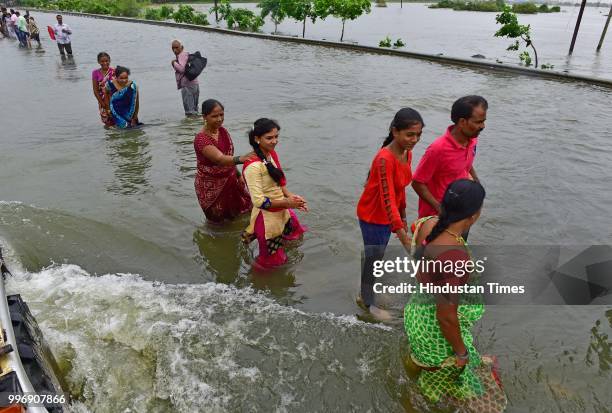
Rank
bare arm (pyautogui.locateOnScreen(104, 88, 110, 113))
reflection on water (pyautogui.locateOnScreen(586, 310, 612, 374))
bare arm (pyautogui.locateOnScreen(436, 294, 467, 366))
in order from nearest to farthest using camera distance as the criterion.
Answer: bare arm (pyautogui.locateOnScreen(436, 294, 467, 366)) < reflection on water (pyautogui.locateOnScreen(586, 310, 612, 374)) < bare arm (pyautogui.locateOnScreen(104, 88, 110, 113))

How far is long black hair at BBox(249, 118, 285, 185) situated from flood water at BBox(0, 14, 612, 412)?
107 cm

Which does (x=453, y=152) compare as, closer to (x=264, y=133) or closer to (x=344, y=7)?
(x=264, y=133)

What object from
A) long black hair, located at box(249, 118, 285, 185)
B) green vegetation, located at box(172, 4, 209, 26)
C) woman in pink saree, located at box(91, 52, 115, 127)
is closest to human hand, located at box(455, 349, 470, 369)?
long black hair, located at box(249, 118, 285, 185)

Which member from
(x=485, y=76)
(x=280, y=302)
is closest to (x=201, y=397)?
(x=280, y=302)

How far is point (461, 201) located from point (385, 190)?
88 cm

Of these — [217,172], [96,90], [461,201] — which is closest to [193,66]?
[96,90]

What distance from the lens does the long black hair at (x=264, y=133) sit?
10.4 ft

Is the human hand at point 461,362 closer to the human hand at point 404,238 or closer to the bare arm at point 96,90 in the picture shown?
the human hand at point 404,238

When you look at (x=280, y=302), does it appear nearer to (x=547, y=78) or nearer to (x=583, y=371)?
(x=583, y=371)

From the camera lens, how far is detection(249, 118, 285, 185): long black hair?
10.4ft

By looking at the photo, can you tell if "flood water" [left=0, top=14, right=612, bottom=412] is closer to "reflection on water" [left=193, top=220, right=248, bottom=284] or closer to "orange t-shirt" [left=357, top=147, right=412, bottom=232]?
"reflection on water" [left=193, top=220, right=248, bottom=284]

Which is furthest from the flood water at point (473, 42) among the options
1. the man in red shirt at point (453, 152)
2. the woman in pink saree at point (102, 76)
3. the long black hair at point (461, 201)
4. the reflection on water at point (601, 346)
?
the long black hair at point (461, 201)

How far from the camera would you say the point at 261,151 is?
329cm

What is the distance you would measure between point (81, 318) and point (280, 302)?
160 cm
